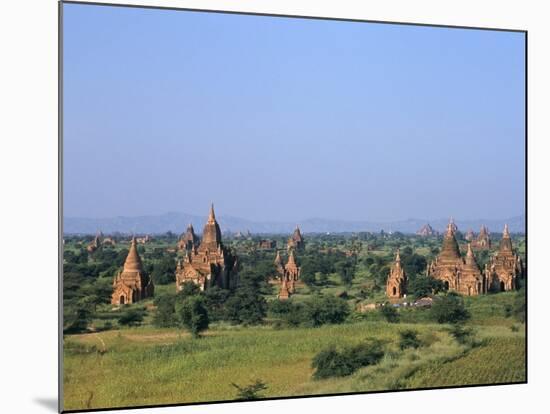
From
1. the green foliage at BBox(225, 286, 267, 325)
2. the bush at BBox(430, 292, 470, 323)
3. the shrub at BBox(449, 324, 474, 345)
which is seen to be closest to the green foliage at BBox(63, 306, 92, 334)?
the green foliage at BBox(225, 286, 267, 325)

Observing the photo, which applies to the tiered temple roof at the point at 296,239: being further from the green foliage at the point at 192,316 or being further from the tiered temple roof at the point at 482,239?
the tiered temple roof at the point at 482,239

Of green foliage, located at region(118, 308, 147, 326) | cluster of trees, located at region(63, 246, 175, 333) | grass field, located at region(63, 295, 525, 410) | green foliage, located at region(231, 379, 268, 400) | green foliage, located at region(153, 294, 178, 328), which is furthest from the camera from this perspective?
green foliage, located at region(231, 379, 268, 400)

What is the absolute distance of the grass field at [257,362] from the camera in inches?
323

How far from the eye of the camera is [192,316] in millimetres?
8492

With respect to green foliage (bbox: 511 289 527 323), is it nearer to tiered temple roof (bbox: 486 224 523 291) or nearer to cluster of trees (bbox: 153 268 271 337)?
tiered temple roof (bbox: 486 224 523 291)

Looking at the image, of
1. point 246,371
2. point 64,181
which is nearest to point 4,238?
point 64,181

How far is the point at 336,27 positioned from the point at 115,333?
9.22 feet

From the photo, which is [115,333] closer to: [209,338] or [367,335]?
[209,338]

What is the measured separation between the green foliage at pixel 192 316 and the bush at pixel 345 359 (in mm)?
897

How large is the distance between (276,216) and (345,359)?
121cm

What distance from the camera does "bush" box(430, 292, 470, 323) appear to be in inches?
356

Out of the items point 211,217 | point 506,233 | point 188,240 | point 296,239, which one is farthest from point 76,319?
point 506,233

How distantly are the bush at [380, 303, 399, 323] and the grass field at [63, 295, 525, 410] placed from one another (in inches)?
2.0

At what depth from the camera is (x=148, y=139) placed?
8312 millimetres
